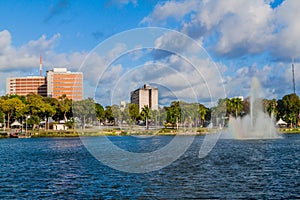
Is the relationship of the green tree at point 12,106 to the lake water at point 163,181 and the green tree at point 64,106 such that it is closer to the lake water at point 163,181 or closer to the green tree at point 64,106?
the green tree at point 64,106

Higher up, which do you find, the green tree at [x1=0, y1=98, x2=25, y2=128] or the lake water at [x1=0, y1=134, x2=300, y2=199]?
the green tree at [x1=0, y1=98, x2=25, y2=128]

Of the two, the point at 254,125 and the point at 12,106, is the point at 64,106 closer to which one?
the point at 12,106

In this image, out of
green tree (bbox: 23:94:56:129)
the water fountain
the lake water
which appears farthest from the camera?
green tree (bbox: 23:94:56:129)

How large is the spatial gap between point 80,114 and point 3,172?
Answer: 482ft

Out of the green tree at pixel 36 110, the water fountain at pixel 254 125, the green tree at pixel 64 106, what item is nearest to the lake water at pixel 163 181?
the water fountain at pixel 254 125

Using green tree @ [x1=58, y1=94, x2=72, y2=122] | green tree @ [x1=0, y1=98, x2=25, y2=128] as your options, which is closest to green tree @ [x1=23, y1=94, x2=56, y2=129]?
green tree @ [x1=0, y1=98, x2=25, y2=128]

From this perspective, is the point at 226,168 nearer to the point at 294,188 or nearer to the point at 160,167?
the point at 160,167

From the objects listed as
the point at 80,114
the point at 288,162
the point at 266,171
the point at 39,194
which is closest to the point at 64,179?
the point at 39,194

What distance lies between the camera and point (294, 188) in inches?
1387

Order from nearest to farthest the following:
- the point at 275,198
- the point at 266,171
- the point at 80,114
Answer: the point at 275,198 < the point at 266,171 < the point at 80,114

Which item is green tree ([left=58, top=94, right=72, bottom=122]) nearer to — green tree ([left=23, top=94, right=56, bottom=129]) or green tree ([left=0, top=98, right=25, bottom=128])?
green tree ([left=23, top=94, right=56, bottom=129])

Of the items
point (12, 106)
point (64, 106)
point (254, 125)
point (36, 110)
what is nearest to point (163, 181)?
point (254, 125)

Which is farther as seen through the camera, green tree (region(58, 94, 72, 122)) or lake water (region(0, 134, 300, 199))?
green tree (region(58, 94, 72, 122))

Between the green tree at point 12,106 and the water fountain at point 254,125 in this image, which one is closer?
the water fountain at point 254,125
